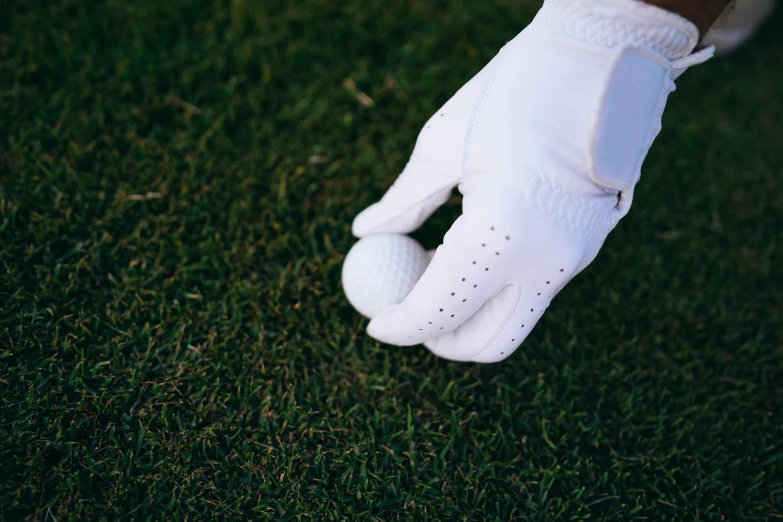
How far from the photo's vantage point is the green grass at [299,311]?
225 centimetres

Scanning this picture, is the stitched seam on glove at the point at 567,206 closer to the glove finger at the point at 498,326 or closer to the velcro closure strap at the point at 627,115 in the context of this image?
the velcro closure strap at the point at 627,115

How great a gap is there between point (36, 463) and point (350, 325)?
1.31 metres

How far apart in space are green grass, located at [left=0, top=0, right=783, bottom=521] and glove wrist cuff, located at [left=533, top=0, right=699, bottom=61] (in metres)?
1.18

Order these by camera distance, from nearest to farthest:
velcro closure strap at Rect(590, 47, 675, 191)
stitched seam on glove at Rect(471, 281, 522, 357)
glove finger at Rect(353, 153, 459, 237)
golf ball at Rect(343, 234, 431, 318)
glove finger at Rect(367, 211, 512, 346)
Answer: velcro closure strap at Rect(590, 47, 675, 191)
glove finger at Rect(367, 211, 512, 346)
stitched seam on glove at Rect(471, 281, 522, 357)
glove finger at Rect(353, 153, 459, 237)
golf ball at Rect(343, 234, 431, 318)

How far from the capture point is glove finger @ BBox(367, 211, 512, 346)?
1.92m

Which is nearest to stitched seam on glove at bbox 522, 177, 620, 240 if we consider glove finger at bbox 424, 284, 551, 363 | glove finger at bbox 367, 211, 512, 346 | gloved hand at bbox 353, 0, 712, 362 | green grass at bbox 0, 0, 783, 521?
gloved hand at bbox 353, 0, 712, 362

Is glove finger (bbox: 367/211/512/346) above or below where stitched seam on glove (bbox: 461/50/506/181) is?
below

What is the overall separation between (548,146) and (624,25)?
448mm

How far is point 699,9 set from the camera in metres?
1.84

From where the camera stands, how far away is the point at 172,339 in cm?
243

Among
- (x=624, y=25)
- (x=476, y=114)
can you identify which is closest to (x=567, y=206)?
(x=476, y=114)

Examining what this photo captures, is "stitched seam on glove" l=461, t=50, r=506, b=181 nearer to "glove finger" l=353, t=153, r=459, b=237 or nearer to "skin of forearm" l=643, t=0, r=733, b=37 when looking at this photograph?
"glove finger" l=353, t=153, r=459, b=237

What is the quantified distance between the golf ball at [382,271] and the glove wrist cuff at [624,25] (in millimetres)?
1006

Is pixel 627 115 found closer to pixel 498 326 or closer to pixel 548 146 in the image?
pixel 548 146
